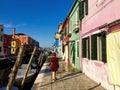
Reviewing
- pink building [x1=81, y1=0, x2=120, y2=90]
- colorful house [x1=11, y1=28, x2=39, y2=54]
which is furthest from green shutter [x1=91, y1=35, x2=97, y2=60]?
colorful house [x1=11, y1=28, x2=39, y2=54]

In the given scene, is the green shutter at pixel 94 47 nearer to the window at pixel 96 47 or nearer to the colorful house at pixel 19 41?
the window at pixel 96 47

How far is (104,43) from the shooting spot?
343 inches

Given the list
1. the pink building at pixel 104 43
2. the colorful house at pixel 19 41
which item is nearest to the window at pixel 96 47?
the pink building at pixel 104 43

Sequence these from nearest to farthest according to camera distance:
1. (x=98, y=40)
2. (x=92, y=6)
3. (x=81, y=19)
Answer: (x=98, y=40)
(x=92, y=6)
(x=81, y=19)

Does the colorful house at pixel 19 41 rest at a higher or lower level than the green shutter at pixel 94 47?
higher

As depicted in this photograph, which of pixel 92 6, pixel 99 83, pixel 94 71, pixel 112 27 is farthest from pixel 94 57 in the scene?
pixel 112 27

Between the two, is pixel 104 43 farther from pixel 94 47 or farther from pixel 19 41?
pixel 19 41

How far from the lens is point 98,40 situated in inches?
414

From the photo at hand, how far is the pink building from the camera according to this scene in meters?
6.42

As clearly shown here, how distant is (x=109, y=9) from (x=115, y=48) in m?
2.55

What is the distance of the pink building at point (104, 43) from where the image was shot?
21.1 feet

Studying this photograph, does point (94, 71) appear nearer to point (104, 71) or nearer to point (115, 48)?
point (104, 71)

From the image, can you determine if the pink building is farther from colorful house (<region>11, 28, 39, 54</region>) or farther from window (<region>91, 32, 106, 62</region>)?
colorful house (<region>11, 28, 39, 54</region>)

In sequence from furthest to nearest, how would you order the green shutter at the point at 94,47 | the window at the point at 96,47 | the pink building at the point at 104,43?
1. the green shutter at the point at 94,47
2. the window at the point at 96,47
3. the pink building at the point at 104,43
